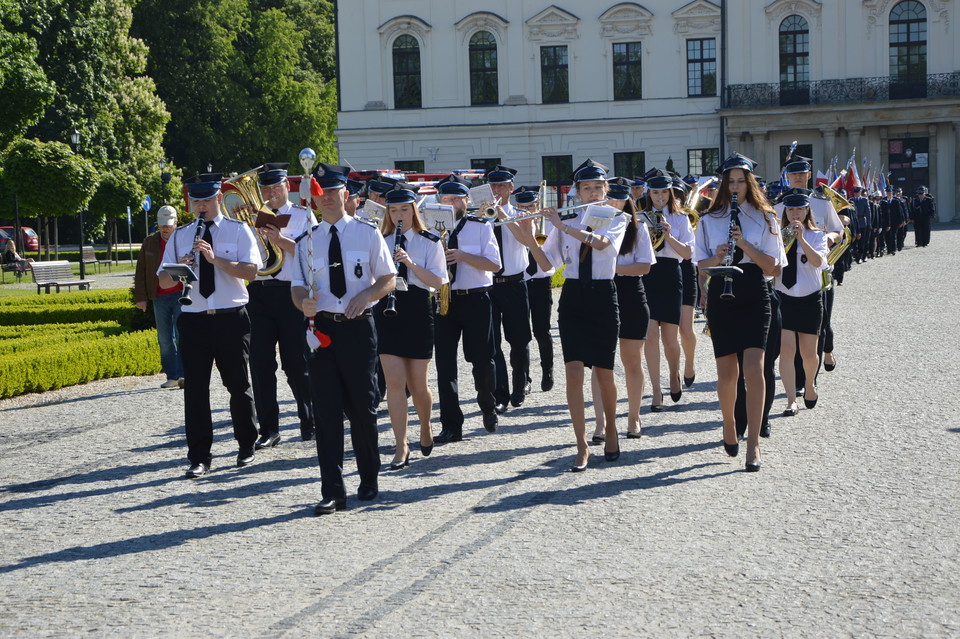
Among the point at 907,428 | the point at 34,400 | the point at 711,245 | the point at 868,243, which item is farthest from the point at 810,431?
the point at 868,243

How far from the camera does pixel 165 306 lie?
12922 millimetres

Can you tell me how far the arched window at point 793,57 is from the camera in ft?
163

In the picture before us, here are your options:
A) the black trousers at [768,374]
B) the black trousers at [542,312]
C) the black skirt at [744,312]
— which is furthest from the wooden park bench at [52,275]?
the black skirt at [744,312]

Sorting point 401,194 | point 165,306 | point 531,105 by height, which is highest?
point 531,105

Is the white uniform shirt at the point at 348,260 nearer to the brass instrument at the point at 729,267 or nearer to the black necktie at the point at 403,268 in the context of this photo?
the black necktie at the point at 403,268

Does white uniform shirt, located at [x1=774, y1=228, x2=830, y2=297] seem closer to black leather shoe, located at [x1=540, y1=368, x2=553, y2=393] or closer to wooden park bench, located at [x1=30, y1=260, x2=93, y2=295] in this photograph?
black leather shoe, located at [x1=540, y1=368, x2=553, y2=393]

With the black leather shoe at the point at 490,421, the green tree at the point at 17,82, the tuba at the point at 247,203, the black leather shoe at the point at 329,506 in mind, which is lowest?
the black leather shoe at the point at 329,506

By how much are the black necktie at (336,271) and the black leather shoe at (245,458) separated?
6.29 feet

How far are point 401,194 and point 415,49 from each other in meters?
43.7

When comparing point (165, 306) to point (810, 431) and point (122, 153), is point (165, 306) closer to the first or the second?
point (810, 431)

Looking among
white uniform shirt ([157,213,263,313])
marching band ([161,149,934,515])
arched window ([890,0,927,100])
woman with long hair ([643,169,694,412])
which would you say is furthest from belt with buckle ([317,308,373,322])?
arched window ([890,0,927,100])

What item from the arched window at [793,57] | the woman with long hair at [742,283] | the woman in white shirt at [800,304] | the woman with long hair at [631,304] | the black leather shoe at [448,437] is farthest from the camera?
the arched window at [793,57]

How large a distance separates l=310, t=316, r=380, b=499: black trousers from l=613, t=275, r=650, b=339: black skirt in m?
2.25

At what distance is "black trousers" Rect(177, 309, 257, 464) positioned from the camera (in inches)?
338
